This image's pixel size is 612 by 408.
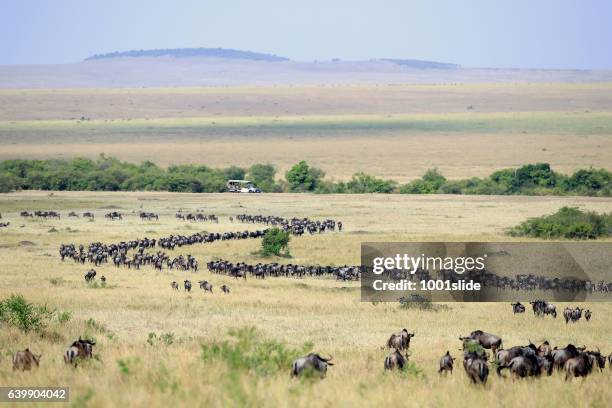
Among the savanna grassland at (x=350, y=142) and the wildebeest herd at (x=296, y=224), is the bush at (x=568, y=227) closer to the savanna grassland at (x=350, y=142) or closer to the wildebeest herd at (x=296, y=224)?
the wildebeest herd at (x=296, y=224)

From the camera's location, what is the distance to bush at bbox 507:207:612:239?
46.5 metres

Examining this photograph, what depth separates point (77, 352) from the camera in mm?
13945

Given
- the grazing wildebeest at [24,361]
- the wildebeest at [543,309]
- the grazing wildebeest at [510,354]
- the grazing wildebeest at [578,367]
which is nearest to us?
the grazing wildebeest at [24,361]

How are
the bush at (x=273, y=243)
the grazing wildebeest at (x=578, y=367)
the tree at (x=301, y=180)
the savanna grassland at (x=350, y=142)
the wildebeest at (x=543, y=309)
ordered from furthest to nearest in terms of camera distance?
1. the savanna grassland at (x=350, y=142)
2. the tree at (x=301, y=180)
3. the bush at (x=273, y=243)
4. the wildebeest at (x=543, y=309)
5. the grazing wildebeest at (x=578, y=367)

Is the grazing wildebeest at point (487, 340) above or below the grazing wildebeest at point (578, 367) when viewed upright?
below

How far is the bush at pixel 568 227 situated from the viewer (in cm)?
4647

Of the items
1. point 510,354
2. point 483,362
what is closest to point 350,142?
point 510,354

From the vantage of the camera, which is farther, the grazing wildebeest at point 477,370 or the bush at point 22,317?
the bush at point 22,317

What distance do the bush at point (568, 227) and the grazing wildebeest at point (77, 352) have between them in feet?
114

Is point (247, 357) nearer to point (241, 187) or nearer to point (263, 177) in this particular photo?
point (241, 187)

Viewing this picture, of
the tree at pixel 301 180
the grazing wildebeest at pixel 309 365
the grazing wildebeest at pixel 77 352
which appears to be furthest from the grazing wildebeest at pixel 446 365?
the tree at pixel 301 180

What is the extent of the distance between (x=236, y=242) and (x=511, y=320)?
80.4ft

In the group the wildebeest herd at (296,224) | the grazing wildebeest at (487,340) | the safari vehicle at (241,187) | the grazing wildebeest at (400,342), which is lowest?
the safari vehicle at (241,187)

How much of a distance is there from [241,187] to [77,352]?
74.5 m
